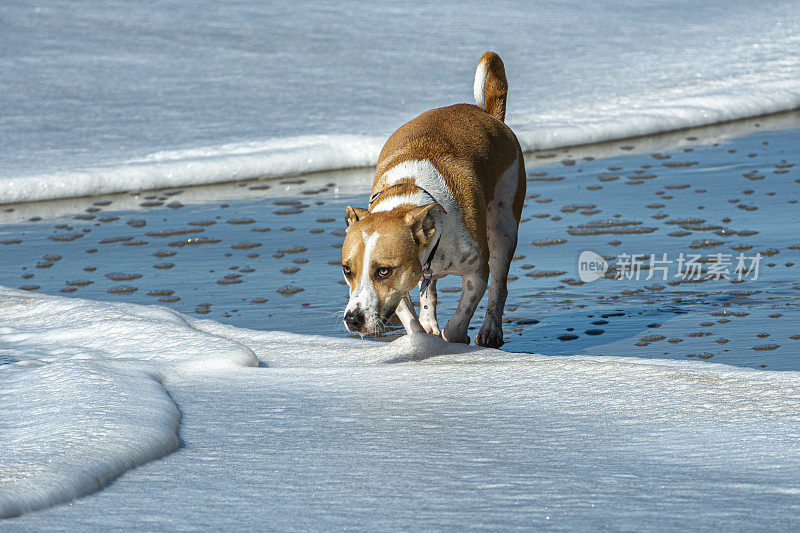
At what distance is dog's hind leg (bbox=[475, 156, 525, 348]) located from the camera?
477 centimetres

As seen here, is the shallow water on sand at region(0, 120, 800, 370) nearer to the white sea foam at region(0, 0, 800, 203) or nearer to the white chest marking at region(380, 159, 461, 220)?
the white chest marking at region(380, 159, 461, 220)

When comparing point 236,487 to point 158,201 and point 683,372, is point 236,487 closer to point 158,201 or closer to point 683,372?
point 683,372

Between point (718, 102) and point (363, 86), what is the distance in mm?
3730

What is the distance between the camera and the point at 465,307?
15.0 feet

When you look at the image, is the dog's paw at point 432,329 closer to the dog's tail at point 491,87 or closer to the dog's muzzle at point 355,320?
the dog's muzzle at point 355,320

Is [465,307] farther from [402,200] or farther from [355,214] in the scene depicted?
[355,214]

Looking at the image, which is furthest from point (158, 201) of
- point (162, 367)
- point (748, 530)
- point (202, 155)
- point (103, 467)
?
point (748, 530)

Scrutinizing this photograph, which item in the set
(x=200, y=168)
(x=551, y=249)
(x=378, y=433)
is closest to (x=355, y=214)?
(x=378, y=433)

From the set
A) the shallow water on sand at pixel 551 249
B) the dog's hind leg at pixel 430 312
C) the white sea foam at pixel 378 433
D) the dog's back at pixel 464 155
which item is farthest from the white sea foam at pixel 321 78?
the white sea foam at pixel 378 433

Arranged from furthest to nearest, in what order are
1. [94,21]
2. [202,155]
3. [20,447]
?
[94,21] → [202,155] → [20,447]

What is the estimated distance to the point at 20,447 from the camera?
9.11 feet

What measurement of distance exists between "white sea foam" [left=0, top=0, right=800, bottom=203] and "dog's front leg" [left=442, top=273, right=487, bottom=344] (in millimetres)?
4465

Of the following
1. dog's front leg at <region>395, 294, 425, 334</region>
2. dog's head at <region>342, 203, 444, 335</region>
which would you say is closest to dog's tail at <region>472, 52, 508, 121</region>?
dog's front leg at <region>395, 294, 425, 334</region>

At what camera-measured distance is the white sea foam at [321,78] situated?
30.6 ft
